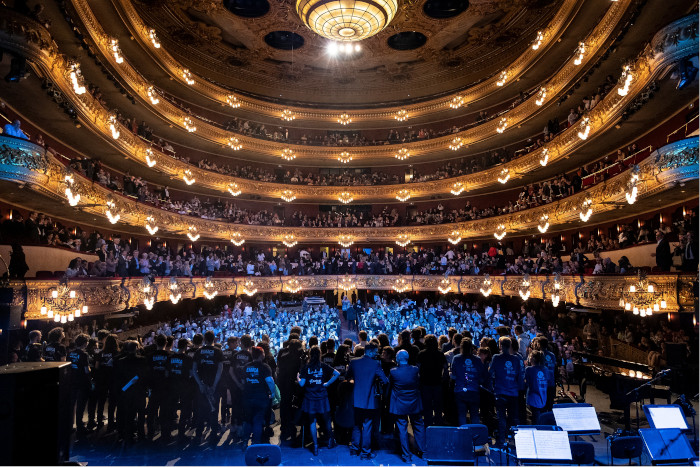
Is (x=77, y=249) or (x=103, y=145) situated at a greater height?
(x=103, y=145)

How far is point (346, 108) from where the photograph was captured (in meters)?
34.2

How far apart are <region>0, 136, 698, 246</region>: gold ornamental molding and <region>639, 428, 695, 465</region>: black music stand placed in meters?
8.24

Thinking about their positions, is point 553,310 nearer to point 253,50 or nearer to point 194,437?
point 194,437

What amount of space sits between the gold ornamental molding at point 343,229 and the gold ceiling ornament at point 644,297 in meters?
2.68

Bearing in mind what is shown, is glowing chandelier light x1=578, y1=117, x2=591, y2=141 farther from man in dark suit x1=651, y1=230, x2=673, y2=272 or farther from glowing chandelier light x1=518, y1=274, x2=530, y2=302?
glowing chandelier light x1=518, y1=274, x2=530, y2=302

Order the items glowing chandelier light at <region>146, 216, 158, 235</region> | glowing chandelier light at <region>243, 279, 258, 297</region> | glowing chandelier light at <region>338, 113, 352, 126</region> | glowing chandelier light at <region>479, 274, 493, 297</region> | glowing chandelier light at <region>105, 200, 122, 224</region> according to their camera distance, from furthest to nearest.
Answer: glowing chandelier light at <region>338, 113, 352, 126</region>
glowing chandelier light at <region>243, 279, 258, 297</region>
glowing chandelier light at <region>479, 274, 493, 297</region>
glowing chandelier light at <region>146, 216, 158, 235</region>
glowing chandelier light at <region>105, 200, 122, 224</region>

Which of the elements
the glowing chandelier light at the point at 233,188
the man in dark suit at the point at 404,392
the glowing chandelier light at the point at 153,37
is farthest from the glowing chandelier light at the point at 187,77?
the man in dark suit at the point at 404,392

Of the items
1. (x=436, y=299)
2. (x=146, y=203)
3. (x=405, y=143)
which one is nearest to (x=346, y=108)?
(x=405, y=143)

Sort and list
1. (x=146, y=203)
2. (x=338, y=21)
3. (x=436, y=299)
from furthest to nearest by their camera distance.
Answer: (x=436, y=299) → (x=146, y=203) → (x=338, y=21)

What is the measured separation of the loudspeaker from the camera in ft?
12.8

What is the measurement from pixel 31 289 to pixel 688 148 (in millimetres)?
17553

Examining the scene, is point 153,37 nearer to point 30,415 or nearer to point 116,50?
point 116,50

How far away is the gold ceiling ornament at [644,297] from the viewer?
1141 centimetres

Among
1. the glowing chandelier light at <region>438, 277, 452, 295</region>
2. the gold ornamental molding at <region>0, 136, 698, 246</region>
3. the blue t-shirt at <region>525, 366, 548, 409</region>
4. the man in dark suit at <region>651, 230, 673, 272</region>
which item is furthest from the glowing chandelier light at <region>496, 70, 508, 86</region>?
the blue t-shirt at <region>525, 366, 548, 409</region>
